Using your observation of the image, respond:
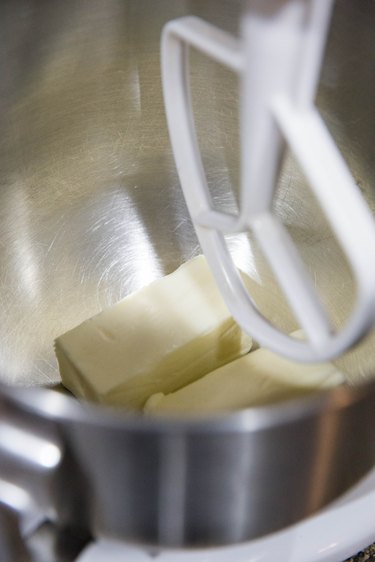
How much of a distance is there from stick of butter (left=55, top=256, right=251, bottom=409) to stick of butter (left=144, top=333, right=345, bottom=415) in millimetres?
26

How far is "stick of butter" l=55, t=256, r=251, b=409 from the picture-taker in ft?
1.91

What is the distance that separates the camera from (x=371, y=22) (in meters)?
0.61

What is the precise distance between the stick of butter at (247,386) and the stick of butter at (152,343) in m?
0.03

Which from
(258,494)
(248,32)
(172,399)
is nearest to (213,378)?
(172,399)

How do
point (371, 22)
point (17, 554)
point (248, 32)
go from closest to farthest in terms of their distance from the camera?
point (248, 32), point (17, 554), point (371, 22)

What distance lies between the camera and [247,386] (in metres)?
0.56

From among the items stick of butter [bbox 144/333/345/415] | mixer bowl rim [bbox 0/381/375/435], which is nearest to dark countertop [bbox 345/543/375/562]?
stick of butter [bbox 144/333/345/415]

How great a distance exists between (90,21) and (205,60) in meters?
0.10

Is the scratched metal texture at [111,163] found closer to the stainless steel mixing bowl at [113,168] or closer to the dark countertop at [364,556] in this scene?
the stainless steel mixing bowl at [113,168]

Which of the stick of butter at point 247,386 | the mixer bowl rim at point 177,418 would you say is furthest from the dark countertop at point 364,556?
the mixer bowl rim at point 177,418

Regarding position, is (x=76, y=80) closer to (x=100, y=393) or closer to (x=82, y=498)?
(x=100, y=393)

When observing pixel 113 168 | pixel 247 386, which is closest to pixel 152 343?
pixel 247 386

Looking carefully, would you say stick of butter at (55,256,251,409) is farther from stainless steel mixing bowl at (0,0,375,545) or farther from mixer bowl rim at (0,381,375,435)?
mixer bowl rim at (0,381,375,435)

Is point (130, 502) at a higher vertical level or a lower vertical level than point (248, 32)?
lower
